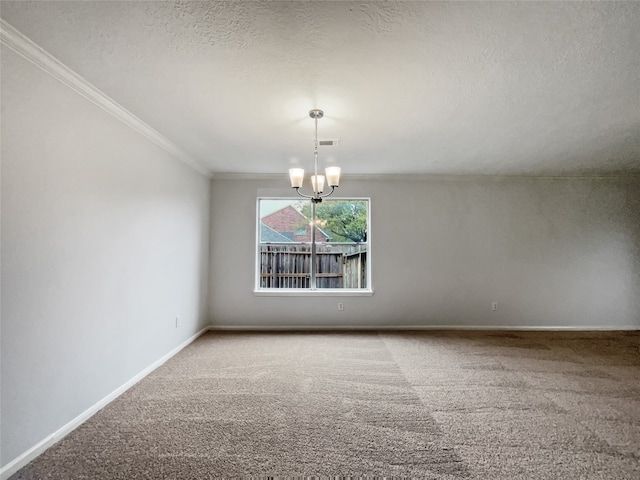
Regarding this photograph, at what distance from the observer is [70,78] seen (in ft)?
6.55

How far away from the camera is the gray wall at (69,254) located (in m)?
1.66

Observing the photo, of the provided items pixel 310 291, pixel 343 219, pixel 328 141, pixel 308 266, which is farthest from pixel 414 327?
pixel 328 141

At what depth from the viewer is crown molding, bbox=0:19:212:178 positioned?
1.63 m

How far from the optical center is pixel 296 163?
407 cm

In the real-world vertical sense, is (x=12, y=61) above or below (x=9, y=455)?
above

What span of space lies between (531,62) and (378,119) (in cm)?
113

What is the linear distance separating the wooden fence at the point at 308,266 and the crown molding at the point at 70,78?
7.18ft

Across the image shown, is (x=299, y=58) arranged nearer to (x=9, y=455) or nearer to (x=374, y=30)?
(x=374, y=30)

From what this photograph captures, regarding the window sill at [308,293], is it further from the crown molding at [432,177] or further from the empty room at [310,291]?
the crown molding at [432,177]

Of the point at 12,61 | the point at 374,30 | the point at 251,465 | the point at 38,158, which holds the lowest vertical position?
the point at 251,465

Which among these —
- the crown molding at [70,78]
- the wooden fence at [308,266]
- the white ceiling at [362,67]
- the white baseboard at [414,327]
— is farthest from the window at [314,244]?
the crown molding at [70,78]

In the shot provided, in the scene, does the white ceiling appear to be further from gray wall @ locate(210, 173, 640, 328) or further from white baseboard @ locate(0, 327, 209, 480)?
white baseboard @ locate(0, 327, 209, 480)

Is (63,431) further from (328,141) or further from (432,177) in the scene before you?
(432,177)

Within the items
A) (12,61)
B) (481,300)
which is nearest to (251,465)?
(12,61)
